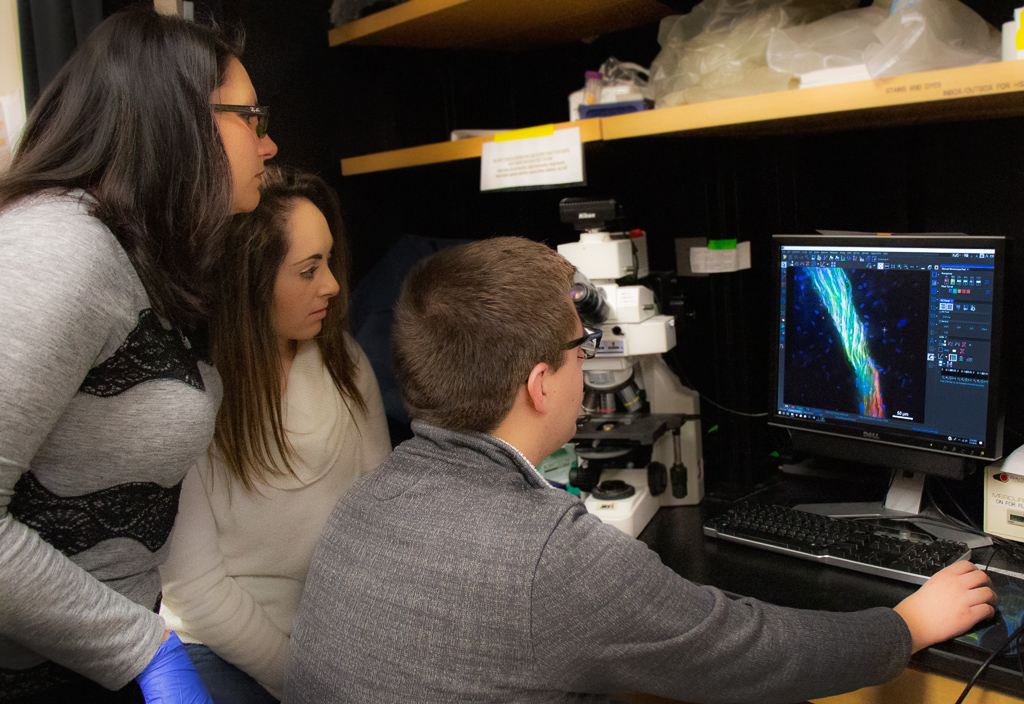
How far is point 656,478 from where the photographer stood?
1.65 metres

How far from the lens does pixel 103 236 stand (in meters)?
0.95

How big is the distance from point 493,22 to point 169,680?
57.9 inches

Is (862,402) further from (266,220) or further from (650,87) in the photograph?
(266,220)

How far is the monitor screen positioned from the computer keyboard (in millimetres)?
158

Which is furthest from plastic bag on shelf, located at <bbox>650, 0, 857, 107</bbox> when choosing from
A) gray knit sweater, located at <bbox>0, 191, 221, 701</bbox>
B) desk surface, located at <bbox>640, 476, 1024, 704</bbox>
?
gray knit sweater, located at <bbox>0, 191, 221, 701</bbox>

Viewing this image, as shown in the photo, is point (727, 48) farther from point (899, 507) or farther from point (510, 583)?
point (510, 583)

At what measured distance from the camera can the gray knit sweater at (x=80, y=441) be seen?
2.86ft

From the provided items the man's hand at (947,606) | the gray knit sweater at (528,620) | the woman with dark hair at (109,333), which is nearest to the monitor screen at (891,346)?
the man's hand at (947,606)

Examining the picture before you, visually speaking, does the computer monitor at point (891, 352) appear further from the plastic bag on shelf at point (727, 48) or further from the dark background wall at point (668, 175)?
the plastic bag on shelf at point (727, 48)

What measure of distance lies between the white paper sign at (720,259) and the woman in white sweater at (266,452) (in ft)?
2.46

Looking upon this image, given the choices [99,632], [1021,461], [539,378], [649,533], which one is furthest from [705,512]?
[99,632]

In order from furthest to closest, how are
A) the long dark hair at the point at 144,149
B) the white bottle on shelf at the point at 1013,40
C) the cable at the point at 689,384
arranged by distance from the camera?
the cable at the point at 689,384, the white bottle on shelf at the point at 1013,40, the long dark hair at the point at 144,149

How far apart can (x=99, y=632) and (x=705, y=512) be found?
1.12 metres

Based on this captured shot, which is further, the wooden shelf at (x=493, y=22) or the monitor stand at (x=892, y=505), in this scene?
the wooden shelf at (x=493, y=22)
